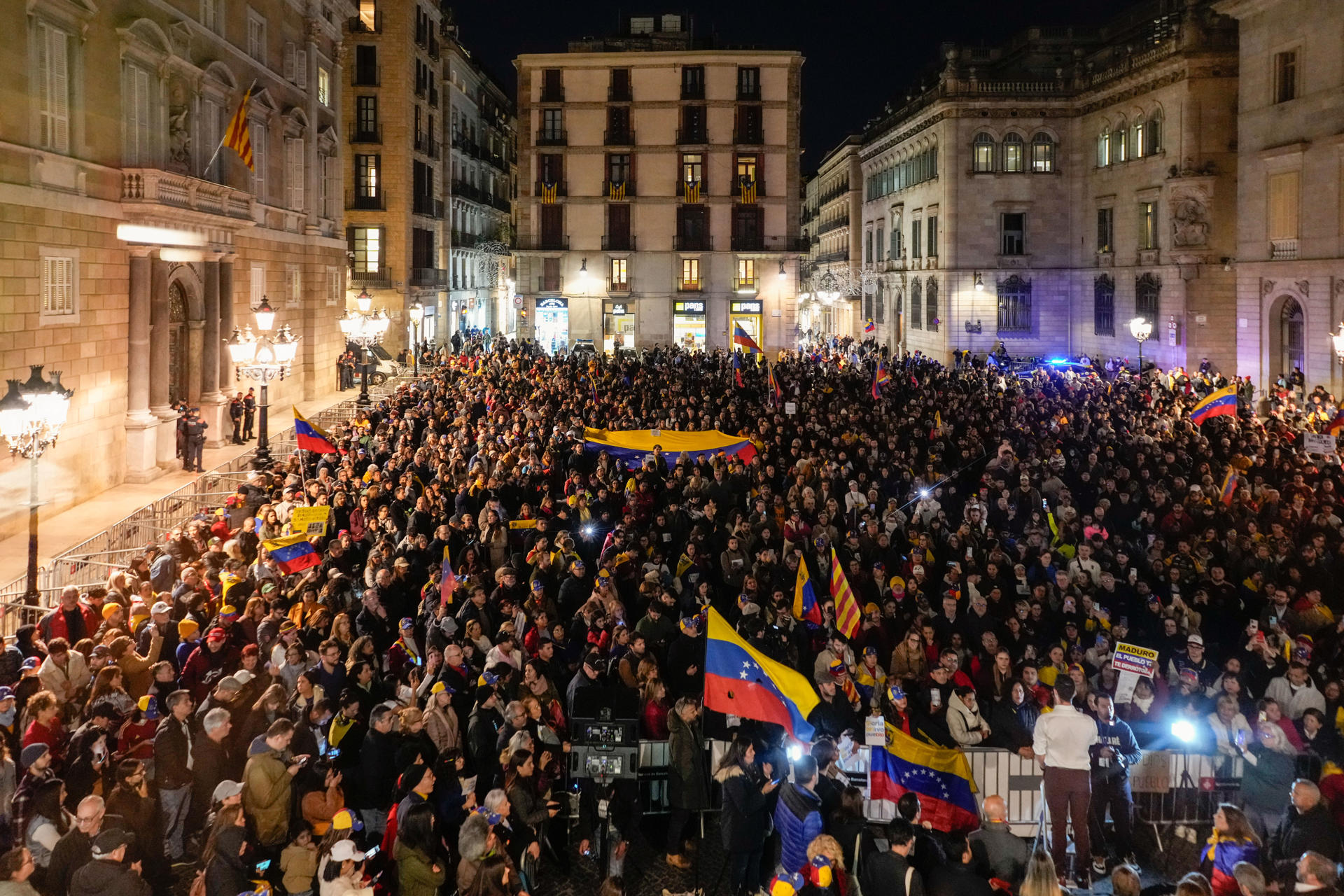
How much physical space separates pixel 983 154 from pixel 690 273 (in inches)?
639

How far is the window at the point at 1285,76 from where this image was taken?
34.2 m

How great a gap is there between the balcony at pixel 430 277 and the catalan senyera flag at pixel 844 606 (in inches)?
1778

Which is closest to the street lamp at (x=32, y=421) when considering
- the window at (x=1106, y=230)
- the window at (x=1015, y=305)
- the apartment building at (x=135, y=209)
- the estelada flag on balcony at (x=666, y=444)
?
the apartment building at (x=135, y=209)

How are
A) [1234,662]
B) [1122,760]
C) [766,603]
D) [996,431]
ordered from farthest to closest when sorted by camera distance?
[996,431], [766,603], [1234,662], [1122,760]

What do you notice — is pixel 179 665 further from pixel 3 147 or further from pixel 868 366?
pixel 868 366

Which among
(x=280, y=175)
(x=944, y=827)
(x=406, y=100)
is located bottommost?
(x=944, y=827)

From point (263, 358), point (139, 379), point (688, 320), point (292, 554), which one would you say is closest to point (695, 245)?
point (688, 320)

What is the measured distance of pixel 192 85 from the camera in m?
26.1

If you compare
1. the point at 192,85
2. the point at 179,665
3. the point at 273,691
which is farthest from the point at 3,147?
the point at 273,691

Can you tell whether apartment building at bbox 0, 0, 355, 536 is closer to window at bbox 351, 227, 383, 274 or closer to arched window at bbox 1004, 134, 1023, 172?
window at bbox 351, 227, 383, 274

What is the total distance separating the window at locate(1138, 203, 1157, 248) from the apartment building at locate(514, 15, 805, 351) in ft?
59.8

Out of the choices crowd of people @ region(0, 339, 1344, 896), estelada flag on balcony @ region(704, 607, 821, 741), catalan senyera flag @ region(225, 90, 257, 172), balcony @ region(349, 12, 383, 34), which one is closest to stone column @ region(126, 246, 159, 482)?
catalan senyera flag @ region(225, 90, 257, 172)

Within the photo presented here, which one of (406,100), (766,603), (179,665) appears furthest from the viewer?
(406,100)

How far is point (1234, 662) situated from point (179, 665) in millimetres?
9516
